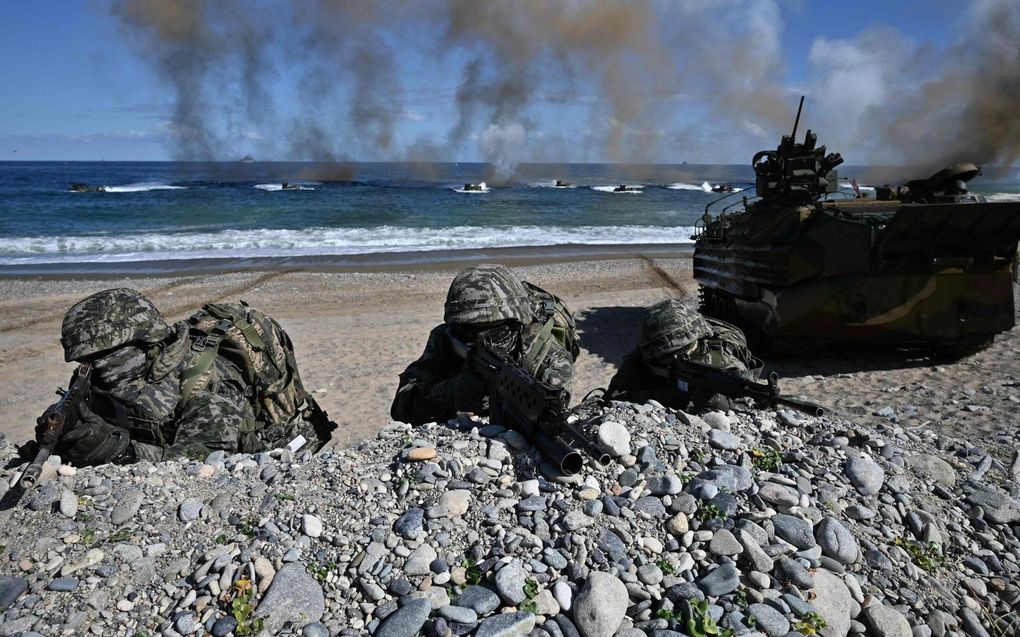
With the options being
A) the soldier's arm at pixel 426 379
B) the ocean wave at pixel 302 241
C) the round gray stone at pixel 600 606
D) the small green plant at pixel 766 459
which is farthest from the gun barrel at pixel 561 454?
the ocean wave at pixel 302 241

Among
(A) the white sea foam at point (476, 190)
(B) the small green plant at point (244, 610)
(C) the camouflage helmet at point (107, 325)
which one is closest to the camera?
(B) the small green plant at point (244, 610)

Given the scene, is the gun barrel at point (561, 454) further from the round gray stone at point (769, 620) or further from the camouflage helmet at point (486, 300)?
the camouflage helmet at point (486, 300)

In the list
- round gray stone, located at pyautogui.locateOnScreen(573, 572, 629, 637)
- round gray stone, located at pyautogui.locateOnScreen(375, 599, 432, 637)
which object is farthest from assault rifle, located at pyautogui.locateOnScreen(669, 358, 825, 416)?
round gray stone, located at pyautogui.locateOnScreen(375, 599, 432, 637)

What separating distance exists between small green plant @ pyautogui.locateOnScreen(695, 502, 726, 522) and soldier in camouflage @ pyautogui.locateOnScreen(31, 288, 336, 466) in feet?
10.2

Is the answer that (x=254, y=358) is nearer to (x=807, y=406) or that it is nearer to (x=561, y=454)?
(x=561, y=454)

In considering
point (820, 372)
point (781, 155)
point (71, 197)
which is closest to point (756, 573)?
point (820, 372)

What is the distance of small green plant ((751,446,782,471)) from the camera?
11.9 feet

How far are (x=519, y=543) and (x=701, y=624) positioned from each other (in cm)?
77

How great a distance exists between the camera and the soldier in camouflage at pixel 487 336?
16.0ft

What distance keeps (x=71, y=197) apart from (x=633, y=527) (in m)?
54.2

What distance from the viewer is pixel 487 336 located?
4980mm

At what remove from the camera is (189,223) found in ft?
104

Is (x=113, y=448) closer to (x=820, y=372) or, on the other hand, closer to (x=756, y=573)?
(x=756, y=573)

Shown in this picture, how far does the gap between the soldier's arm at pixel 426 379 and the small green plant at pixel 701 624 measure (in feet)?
9.42
